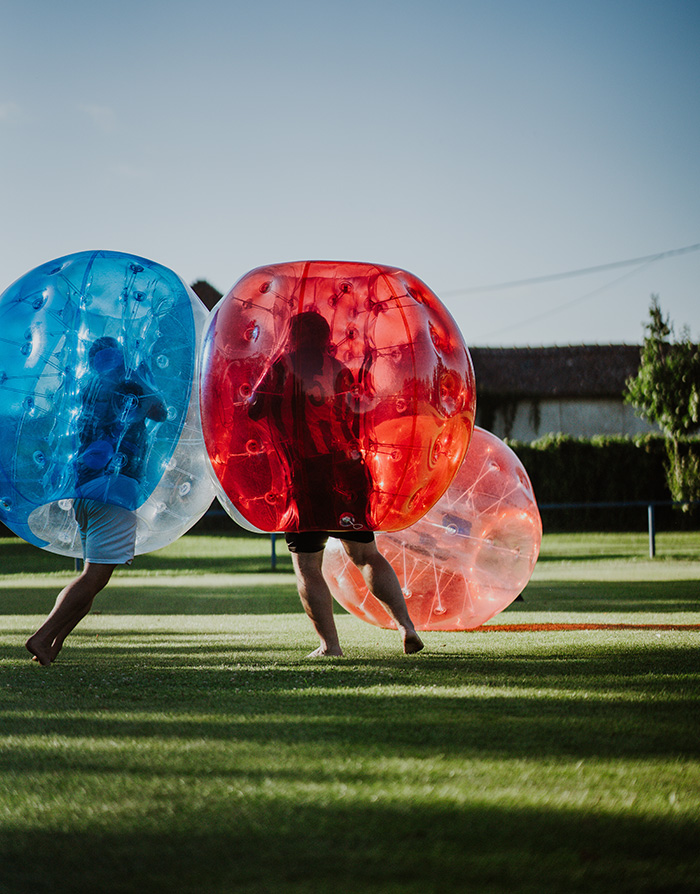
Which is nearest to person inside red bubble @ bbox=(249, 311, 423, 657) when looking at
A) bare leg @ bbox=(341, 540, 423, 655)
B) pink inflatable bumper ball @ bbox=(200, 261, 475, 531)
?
pink inflatable bumper ball @ bbox=(200, 261, 475, 531)

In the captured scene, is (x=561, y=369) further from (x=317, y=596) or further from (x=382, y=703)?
(x=382, y=703)

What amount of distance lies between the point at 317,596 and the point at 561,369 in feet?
155

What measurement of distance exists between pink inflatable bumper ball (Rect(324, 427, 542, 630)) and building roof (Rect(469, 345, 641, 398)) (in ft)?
138

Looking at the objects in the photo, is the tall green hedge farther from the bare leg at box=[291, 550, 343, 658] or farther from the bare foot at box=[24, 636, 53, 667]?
the bare foot at box=[24, 636, 53, 667]

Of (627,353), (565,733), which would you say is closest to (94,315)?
(565,733)

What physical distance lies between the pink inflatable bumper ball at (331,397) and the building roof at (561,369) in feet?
144

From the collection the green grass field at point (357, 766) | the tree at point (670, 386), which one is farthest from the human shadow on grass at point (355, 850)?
the tree at point (670, 386)

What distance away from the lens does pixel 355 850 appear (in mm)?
2441

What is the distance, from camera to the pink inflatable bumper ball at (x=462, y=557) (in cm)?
691

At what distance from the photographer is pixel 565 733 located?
3650mm

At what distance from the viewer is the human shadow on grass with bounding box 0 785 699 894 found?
2.25 m

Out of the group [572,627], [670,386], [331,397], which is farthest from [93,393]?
[670,386]

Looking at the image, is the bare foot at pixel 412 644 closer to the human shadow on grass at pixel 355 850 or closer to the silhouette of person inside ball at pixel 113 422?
the silhouette of person inside ball at pixel 113 422

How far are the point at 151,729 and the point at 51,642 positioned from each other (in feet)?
7.22
